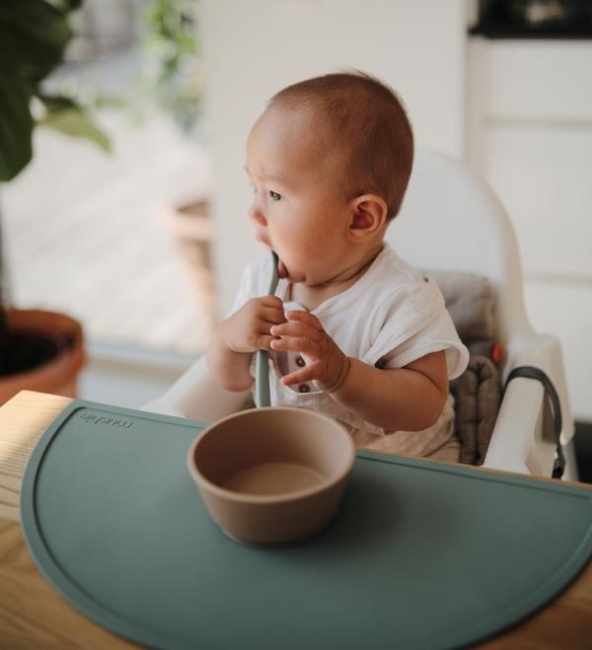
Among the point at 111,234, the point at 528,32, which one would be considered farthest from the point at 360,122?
the point at 111,234

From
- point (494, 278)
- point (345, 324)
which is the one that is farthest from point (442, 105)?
point (345, 324)

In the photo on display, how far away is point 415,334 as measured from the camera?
0.80 m

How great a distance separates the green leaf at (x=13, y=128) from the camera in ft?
4.47

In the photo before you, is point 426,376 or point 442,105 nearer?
point 426,376

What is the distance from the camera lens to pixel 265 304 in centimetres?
76

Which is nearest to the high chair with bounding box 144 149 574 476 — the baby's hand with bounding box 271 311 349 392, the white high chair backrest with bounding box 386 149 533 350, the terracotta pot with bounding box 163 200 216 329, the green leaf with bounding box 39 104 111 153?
the white high chair backrest with bounding box 386 149 533 350

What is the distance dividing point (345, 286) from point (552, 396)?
0.85 feet

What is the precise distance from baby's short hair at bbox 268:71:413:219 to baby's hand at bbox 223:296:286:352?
0.41 ft

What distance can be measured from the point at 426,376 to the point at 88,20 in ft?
5.38

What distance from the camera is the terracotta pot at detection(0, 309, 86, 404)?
1.59 m

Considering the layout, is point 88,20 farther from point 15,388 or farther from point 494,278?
point 494,278

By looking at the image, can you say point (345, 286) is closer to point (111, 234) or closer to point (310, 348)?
point (310, 348)

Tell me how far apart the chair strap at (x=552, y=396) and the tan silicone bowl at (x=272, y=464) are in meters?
0.36

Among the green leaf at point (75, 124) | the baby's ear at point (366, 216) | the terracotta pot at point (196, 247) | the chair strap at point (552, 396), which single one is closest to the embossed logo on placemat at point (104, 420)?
the baby's ear at point (366, 216)
